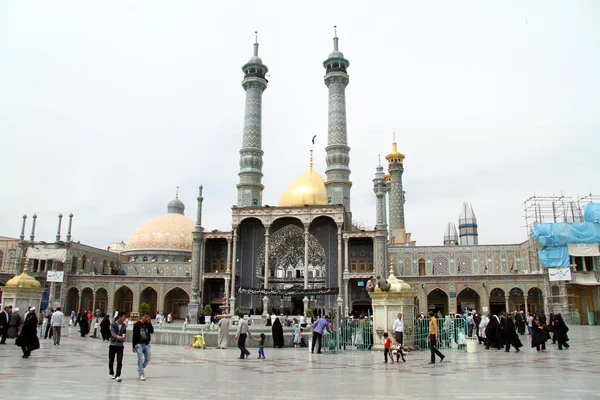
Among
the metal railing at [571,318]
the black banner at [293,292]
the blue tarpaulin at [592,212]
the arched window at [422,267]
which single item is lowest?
the metal railing at [571,318]

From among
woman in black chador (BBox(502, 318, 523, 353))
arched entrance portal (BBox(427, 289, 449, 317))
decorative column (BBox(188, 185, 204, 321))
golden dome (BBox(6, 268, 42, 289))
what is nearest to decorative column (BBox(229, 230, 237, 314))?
decorative column (BBox(188, 185, 204, 321))

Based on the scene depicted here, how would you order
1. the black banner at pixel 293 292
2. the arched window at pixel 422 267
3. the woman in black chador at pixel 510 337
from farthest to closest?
the arched window at pixel 422 267, the black banner at pixel 293 292, the woman in black chador at pixel 510 337

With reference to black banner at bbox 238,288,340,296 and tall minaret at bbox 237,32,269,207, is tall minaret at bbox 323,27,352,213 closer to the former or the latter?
tall minaret at bbox 237,32,269,207

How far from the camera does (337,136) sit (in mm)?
39656

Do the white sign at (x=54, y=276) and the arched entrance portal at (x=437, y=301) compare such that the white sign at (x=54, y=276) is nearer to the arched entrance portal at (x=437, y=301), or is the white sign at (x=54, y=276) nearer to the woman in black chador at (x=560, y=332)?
the arched entrance portal at (x=437, y=301)

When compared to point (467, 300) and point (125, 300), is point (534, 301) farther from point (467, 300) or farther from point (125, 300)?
point (125, 300)

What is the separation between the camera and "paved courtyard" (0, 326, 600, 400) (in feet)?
23.0

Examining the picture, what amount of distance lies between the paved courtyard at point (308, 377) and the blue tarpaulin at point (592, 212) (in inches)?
851

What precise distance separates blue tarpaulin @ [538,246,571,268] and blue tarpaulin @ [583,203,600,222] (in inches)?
111

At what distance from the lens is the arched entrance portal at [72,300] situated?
1613 inches

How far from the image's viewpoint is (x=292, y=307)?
124 ft

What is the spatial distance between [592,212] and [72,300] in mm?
37759

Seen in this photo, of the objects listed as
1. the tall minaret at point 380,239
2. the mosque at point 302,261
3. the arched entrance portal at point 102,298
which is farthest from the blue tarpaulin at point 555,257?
the arched entrance portal at point 102,298

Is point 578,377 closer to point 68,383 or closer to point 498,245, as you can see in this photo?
point 68,383
